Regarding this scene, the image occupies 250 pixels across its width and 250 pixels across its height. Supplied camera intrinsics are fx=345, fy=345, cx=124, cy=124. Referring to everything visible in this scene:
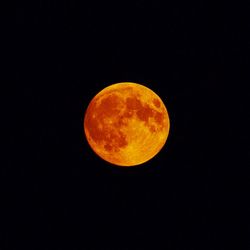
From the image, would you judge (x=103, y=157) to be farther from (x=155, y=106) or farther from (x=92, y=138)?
(x=155, y=106)

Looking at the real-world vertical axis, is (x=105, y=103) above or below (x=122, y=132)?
above

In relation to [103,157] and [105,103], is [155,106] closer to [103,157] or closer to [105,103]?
[105,103]

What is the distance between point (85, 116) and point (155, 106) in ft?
4.81

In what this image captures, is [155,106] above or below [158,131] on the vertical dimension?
above

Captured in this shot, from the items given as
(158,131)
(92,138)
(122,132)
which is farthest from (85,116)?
(158,131)

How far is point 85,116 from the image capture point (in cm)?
714

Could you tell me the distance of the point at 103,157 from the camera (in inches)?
277

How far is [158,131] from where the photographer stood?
6.80 metres

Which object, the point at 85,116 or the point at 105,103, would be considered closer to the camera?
the point at 105,103

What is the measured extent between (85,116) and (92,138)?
0.56 meters

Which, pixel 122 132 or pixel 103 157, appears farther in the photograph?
pixel 103 157

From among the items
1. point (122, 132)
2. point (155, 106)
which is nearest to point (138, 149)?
point (122, 132)

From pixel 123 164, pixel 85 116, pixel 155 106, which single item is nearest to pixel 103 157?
pixel 123 164

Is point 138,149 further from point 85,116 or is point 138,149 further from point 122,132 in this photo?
point 85,116
